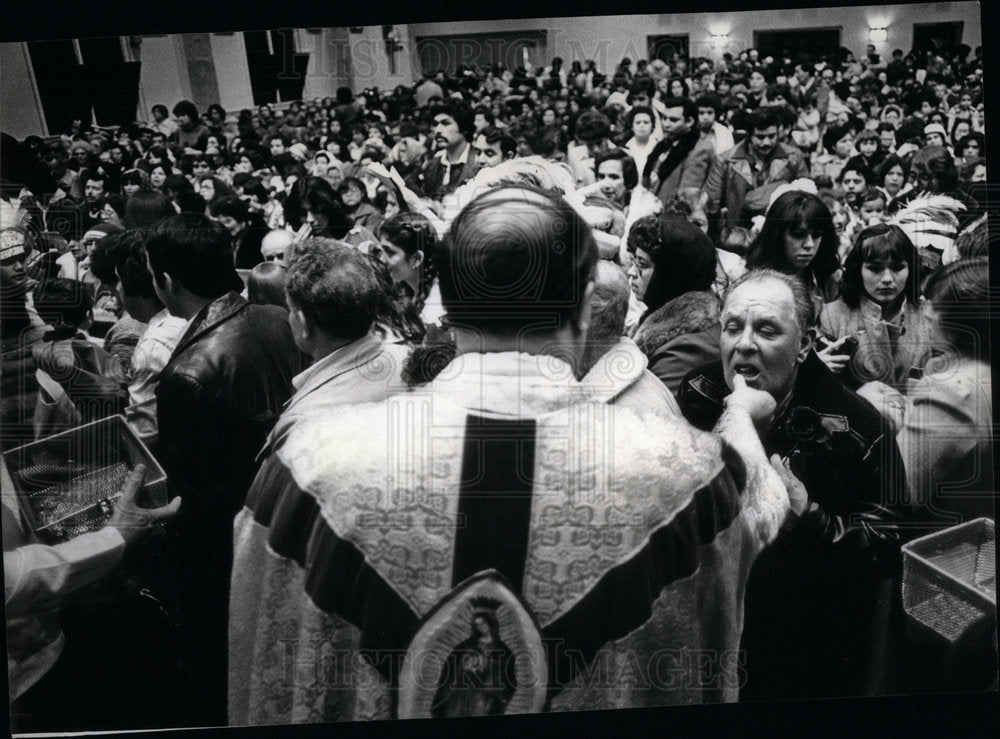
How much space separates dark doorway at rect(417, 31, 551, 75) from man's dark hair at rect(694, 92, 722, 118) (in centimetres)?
57

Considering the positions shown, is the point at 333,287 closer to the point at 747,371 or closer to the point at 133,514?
the point at 133,514

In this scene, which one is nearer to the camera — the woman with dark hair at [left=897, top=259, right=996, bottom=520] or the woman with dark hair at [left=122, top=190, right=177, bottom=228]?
the woman with dark hair at [left=122, top=190, right=177, bottom=228]

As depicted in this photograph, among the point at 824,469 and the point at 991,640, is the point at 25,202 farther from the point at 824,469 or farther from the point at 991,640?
the point at 991,640

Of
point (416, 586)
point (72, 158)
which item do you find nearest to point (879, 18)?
point (416, 586)

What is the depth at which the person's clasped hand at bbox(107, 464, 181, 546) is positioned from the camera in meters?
4.52

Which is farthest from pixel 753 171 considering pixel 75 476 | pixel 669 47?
pixel 75 476

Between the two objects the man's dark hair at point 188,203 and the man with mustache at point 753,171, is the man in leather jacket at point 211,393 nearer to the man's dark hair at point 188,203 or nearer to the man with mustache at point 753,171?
the man's dark hair at point 188,203

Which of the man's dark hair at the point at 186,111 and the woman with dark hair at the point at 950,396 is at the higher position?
the man's dark hair at the point at 186,111

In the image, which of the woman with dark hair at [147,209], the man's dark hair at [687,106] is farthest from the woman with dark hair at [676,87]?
the woman with dark hair at [147,209]

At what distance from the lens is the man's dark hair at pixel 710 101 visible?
4574 mm

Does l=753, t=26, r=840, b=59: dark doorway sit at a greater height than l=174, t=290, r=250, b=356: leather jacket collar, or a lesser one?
greater

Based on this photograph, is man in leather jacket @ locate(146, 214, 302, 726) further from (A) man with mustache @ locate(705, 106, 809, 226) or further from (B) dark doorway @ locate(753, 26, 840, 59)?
(B) dark doorway @ locate(753, 26, 840, 59)

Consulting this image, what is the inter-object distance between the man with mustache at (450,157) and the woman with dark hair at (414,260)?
138mm

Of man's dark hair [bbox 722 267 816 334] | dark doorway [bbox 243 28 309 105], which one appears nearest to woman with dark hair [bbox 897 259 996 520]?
man's dark hair [bbox 722 267 816 334]
